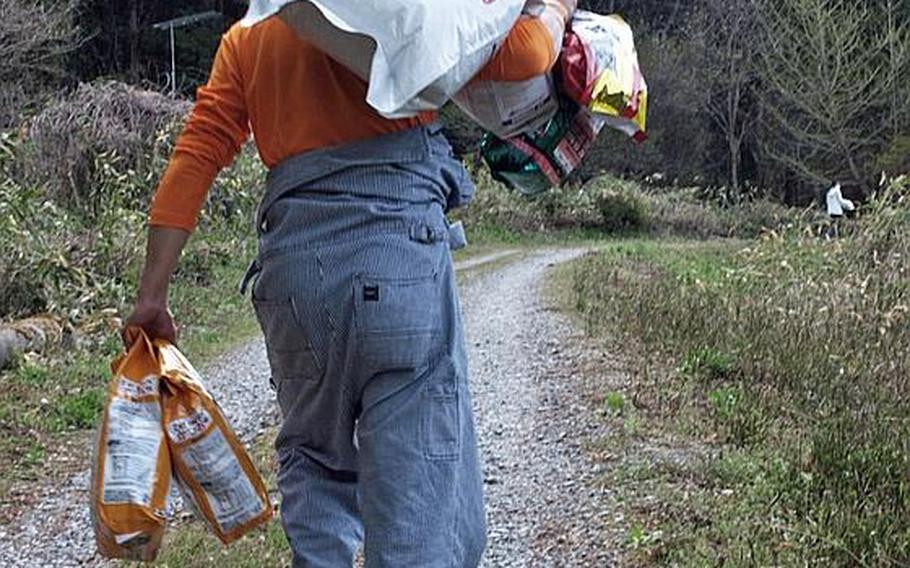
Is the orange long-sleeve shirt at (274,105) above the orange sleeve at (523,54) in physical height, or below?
below

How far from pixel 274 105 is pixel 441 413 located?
0.66m

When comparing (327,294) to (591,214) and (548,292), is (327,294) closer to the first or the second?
(548,292)

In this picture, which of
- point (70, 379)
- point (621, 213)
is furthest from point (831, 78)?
point (70, 379)

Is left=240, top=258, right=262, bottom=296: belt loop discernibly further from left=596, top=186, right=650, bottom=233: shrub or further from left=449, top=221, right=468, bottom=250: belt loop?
left=596, top=186, right=650, bottom=233: shrub

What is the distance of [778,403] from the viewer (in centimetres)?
560

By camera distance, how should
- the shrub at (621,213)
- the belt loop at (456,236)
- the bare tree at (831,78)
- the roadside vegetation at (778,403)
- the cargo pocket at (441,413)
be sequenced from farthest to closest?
the bare tree at (831,78) < the shrub at (621,213) < the roadside vegetation at (778,403) < the belt loop at (456,236) < the cargo pocket at (441,413)

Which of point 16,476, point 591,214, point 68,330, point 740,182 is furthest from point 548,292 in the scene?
point 740,182

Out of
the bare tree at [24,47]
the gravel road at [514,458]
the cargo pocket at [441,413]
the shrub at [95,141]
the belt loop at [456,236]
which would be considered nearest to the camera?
the cargo pocket at [441,413]

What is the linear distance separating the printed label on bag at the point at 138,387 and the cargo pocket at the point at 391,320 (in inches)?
19.3

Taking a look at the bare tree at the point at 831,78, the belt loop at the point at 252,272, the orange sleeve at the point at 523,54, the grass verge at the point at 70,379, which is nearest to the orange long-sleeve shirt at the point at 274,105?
the orange sleeve at the point at 523,54

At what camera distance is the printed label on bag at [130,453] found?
2.31 metres

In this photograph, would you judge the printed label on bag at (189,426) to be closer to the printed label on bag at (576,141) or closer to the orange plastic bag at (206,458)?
the orange plastic bag at (206,458)

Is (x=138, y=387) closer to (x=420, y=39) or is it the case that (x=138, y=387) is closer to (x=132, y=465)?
(x=132, y=465)

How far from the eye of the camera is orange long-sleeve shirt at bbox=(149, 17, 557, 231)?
2133 mm
